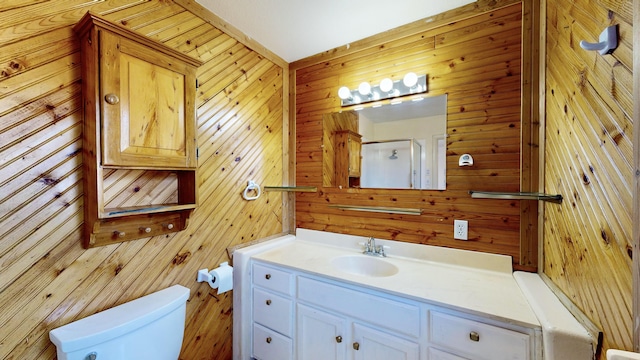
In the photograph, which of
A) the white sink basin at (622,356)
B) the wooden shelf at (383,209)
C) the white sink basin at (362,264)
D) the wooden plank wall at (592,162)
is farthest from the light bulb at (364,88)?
the white sink basin at (622,356)

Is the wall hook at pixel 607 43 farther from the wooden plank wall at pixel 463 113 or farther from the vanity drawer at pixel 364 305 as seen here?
the vanity drawer at pixel 364 305

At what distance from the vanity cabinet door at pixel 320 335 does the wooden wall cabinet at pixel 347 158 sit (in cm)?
97

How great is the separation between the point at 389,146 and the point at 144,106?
1.52 meters

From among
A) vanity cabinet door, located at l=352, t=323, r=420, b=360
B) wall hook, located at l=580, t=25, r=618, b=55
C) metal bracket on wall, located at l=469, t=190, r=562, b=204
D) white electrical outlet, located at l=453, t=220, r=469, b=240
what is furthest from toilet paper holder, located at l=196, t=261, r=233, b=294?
wall hook, located at l=580, t=25, r=618, b=55

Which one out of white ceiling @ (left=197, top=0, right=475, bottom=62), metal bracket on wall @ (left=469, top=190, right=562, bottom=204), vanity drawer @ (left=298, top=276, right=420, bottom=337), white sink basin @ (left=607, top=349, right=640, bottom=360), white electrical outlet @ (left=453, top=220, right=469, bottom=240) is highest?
white ceiling @ (left=197, top=0, right=475, bottom=62)

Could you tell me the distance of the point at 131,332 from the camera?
109 cm

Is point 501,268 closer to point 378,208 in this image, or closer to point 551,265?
point 551,265

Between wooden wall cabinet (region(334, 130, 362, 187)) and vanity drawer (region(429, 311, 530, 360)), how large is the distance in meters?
1.08

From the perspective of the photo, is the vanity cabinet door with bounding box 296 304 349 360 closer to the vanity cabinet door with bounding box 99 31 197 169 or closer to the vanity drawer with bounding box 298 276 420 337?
the vanity drawer with bounding box 298 276 420 337

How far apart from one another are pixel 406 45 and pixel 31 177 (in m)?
2.16

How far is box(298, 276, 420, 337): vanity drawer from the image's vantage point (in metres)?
1.19

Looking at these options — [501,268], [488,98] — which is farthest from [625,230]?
[488,98]

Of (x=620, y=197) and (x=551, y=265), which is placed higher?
(x=620, y=197)

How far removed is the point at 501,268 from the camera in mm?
1439
